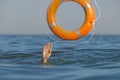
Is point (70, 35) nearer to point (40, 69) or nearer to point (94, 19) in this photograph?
point (94, 19)

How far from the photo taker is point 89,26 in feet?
31.6

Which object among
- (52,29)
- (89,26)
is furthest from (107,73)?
(52,29)

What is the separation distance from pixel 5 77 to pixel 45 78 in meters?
0.88

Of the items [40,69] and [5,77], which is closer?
[5,77]

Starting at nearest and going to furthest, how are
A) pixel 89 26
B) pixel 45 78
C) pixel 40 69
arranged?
1. pixel 45 78
2. pixel 40 69
3. pixel 89 26

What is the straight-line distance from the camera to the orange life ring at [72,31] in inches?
380

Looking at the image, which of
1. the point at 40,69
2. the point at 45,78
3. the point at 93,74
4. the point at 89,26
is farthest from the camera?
the point at 89,26

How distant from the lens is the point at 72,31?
9.88 meters

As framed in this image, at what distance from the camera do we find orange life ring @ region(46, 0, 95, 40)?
380 inches

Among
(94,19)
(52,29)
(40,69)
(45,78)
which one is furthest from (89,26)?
(45,78)

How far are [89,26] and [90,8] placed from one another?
0.53 meters

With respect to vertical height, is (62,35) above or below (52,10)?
below

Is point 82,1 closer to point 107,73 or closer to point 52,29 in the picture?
point 52,29

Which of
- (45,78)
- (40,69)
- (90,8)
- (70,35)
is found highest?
(90,8)
